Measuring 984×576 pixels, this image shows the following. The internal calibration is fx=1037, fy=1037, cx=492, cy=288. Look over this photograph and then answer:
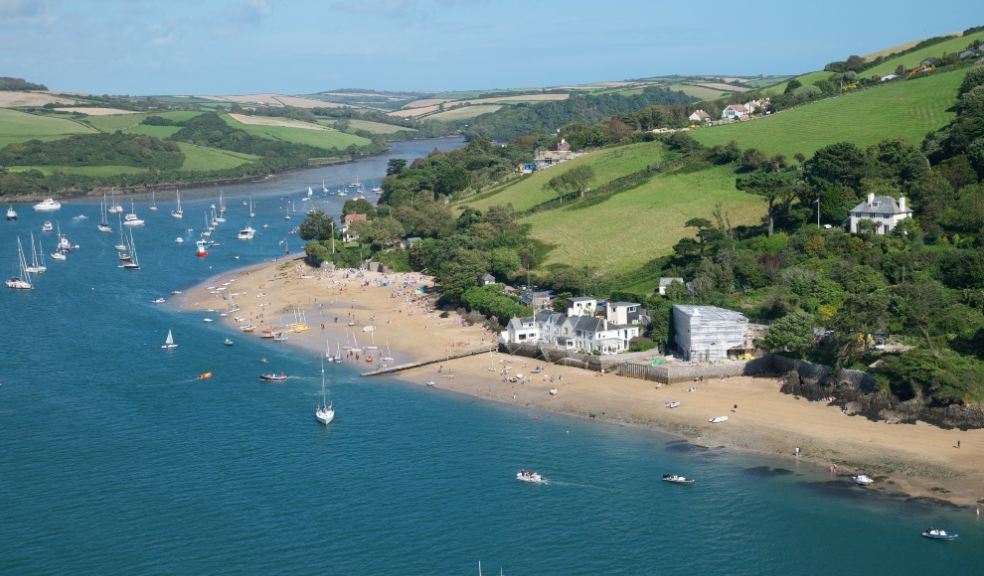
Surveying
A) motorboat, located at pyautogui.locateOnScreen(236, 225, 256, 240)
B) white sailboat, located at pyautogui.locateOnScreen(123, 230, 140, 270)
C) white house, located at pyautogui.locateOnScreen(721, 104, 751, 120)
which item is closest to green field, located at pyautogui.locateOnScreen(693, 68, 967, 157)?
white house, located at pyautogui.locateOnScreen(721, 104, 751, 120)

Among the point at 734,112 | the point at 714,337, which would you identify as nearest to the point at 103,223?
the point at 734,112

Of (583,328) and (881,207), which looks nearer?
(583,328)

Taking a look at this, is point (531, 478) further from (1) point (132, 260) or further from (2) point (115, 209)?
(2) point (115, 209)

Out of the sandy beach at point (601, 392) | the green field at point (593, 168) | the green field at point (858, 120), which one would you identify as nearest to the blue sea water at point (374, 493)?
the sandy beach at point (601, 392)

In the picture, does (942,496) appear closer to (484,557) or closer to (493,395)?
(484,557)

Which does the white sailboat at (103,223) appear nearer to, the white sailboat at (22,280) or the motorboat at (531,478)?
the white sailboat at (22,280)
